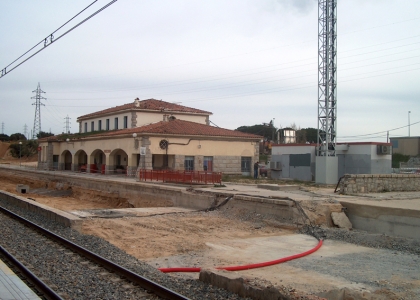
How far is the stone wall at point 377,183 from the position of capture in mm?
19922

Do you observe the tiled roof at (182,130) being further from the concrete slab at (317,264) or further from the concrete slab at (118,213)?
the concrete slab at (317,264)

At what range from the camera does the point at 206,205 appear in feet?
64.4

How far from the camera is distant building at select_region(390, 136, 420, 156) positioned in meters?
56.8

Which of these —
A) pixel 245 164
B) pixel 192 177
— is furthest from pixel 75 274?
pixel 245 164

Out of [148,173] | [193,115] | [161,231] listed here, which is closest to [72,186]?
Answer: [148,173]

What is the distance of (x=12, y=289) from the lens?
6.27m

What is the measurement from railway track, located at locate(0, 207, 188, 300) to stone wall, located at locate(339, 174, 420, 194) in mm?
13352

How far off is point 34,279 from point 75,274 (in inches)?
31.6

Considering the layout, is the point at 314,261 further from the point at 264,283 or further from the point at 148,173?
the point at 148,173

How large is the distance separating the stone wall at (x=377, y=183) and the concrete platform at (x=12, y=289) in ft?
52.6

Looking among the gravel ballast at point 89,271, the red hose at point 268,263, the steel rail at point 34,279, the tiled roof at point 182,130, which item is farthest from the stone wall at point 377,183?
the tiled roof at point 182,130

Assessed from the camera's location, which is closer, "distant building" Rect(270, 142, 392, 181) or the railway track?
the railway track

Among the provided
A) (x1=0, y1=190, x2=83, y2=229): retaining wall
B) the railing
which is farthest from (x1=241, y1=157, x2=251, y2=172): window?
(x1=0, y1=190, x2=83, y2=229): retaining wall

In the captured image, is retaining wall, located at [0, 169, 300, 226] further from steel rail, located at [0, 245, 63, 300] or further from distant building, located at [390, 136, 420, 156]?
distant building, located at [390, 136, 420, 156]
